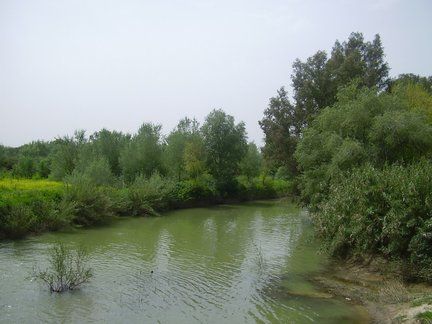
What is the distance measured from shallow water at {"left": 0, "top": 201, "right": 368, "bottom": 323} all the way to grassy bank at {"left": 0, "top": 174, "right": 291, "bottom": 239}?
48.7 inches

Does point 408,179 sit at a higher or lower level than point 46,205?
higher

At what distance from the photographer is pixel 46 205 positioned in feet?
→ 79.9

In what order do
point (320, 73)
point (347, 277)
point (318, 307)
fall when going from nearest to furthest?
1. point (318, 307)
2. point (347, 277)
3. point (320, 73)

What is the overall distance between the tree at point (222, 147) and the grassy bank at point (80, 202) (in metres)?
4.45

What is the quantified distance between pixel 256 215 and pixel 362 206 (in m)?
22.5

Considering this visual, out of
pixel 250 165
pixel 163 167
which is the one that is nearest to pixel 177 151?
pixel 163 167

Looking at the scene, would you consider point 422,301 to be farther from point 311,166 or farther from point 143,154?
point 143,154

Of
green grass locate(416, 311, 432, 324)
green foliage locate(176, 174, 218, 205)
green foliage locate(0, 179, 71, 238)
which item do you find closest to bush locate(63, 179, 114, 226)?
green foliage locate(0, 179, 71, 238)

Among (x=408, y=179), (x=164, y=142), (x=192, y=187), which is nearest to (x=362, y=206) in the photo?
(x=408, y=179)

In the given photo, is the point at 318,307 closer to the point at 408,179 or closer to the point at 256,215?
the point at 408,179

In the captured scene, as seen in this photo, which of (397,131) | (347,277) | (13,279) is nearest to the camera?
(13,279)

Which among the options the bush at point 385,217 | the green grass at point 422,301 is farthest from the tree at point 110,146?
the green grass at point 422,301

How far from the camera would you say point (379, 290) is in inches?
520

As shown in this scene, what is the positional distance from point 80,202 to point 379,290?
1997 cm
